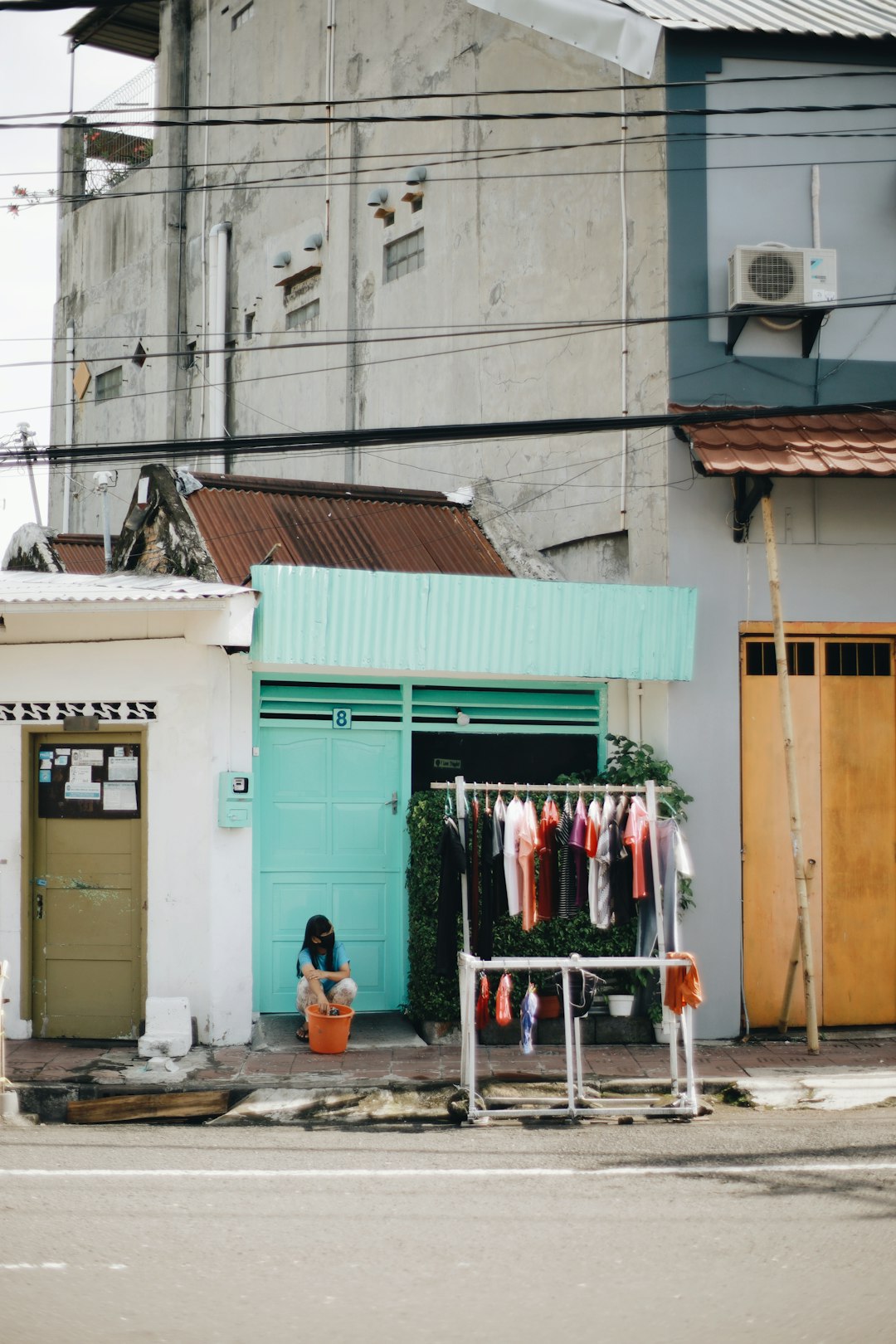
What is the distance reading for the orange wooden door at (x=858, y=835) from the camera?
39.6 feet

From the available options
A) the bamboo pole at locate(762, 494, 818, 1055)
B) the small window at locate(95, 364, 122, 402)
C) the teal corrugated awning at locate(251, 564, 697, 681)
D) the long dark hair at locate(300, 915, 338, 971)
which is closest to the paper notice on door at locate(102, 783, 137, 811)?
the teal corrugated awning at locate(251, 564, 697, 681)

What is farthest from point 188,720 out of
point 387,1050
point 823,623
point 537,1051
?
point 823,623

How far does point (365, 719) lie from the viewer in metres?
12.0

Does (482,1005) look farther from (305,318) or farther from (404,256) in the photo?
(305,318)

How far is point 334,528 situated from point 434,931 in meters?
4.18

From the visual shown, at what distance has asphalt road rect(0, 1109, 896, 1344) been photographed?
5277 millimetres

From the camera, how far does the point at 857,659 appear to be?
12266 mm

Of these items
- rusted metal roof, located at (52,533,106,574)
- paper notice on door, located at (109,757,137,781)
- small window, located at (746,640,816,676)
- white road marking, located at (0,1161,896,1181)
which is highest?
rusted metal roof, located at (52,533,106,574)

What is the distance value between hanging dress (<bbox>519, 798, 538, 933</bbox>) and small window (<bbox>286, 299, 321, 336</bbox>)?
11282 mm

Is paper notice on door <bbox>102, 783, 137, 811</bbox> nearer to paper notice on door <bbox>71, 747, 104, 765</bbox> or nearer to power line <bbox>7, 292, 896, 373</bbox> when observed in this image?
paper notice on door <bbox>71, 747, 104, 765</bbox>

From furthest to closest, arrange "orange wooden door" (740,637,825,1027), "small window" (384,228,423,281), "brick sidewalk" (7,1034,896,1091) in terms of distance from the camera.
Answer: "small window" (384,228,423,281) < "orange wooden door" (740,637,825,1027) < "brick sidewalk" (7,1034,896,1091)

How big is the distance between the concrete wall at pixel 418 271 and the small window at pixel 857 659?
166 centimetres

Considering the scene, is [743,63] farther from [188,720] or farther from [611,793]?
[188,720]

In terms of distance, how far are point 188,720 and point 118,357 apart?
1541cm
